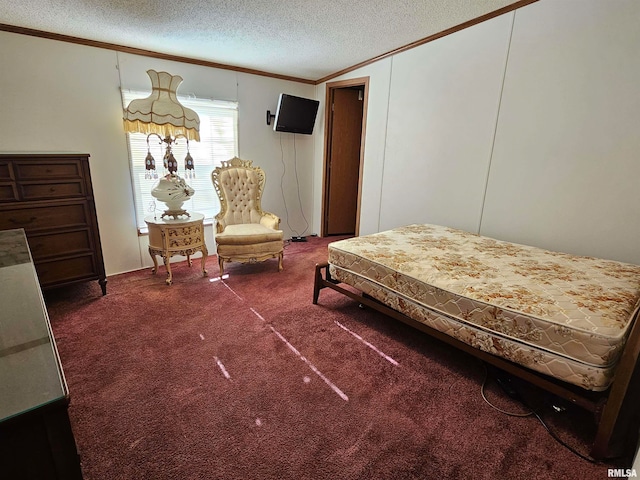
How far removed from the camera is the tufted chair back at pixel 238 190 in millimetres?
3727

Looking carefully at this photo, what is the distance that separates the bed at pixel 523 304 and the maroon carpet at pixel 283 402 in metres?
0.26

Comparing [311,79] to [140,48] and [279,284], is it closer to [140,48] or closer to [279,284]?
[140,48]

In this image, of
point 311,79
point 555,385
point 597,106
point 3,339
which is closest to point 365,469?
point 555,385

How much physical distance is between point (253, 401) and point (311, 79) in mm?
4321

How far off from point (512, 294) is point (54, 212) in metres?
3.37

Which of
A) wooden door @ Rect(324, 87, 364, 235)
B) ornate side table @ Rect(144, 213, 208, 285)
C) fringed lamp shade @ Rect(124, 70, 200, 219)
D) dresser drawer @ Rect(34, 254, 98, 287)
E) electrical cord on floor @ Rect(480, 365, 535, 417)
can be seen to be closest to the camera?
electrical cord on floor @ Rect(480, 365, 535, 417)

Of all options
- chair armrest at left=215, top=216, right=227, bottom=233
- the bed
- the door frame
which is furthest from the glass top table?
the door frame

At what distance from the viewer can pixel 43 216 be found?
2.54 m

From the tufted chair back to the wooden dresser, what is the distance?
49.9 inches

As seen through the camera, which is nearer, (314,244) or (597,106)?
(597,106)

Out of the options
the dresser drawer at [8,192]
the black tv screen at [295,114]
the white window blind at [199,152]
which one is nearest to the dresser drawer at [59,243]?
the dresser drawer at [8,192]

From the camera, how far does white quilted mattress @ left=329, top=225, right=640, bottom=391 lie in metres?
1.41

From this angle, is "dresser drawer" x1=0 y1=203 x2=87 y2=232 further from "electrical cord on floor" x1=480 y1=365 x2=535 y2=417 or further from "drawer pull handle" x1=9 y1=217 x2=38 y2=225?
"electrical cord on floor" x1=480 y1=365 x2=535 y2=417

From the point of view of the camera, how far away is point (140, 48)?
3.25 metres
